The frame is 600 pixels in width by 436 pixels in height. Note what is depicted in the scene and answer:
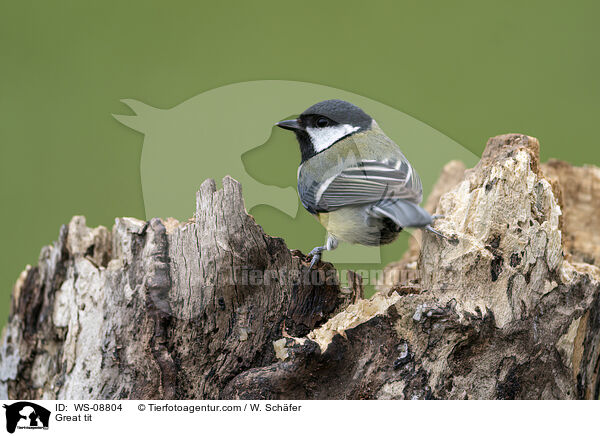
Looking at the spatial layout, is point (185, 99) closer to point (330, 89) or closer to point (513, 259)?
point (330, 89)

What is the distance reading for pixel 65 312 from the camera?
1721 mm

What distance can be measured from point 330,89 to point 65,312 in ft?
3.43

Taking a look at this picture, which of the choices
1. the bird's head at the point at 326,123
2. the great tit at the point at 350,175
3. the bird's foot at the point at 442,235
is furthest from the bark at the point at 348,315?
the bird's head at the point at 326,123

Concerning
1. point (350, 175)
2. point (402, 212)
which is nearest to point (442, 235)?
point (402, 212)

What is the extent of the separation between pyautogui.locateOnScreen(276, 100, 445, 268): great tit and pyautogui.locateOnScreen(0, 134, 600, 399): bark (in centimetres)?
12

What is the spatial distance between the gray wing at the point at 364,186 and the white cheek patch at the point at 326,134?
0.09 metres

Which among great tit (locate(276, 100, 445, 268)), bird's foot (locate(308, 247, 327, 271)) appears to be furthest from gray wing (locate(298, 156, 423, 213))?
bird's foot (locate(308, 247, 327, 271))

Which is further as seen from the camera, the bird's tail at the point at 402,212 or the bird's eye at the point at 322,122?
the bird's eye at the point at 322,122

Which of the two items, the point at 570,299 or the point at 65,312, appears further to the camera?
the point at 65,312

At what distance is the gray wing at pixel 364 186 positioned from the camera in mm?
1377

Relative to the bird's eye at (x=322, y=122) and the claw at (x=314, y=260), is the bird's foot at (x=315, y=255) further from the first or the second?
the bird's eye at (x=322, y=122)

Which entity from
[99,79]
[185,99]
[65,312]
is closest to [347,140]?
[185,99]

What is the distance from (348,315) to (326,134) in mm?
466
